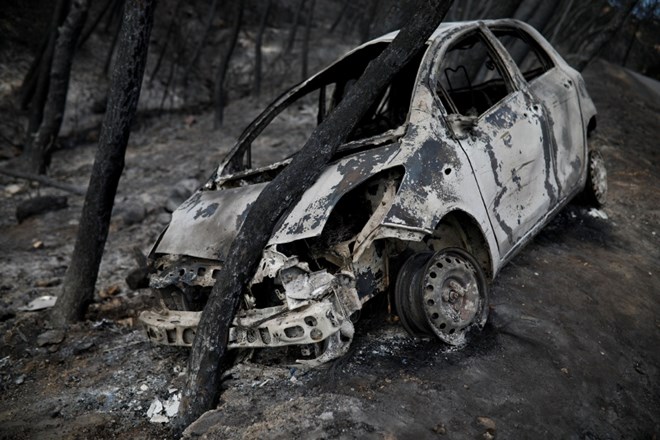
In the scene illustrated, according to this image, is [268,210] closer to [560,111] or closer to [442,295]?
[442,295]

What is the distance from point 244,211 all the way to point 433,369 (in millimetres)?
1549

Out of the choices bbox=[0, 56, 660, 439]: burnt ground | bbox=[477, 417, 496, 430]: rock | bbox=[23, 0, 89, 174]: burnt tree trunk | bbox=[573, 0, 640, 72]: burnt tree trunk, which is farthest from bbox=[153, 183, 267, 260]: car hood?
bbox=[573, 0, 640, 72]: burnt tree trunk

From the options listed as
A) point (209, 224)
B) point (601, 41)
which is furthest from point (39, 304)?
point (601, 41)

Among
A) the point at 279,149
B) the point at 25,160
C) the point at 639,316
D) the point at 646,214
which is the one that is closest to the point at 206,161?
the point at 279,149

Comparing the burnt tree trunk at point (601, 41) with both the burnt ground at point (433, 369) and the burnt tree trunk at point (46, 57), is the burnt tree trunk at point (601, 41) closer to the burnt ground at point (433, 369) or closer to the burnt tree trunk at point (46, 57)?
the burnt ground at point (433, 369)

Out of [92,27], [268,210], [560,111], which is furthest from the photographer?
[92,27]

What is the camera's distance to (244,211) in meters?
3.61

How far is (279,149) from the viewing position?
36.6 ft

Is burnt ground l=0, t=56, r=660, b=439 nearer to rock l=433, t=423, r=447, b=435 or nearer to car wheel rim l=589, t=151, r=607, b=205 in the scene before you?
rock l=433, t=423, r=447, b=435

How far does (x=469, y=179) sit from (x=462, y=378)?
122cm

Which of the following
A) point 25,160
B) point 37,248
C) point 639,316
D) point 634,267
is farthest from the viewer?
point 25,160

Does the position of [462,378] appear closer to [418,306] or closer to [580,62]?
[418,306]

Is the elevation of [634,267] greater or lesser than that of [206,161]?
lesser

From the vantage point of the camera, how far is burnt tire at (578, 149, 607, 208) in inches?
205
